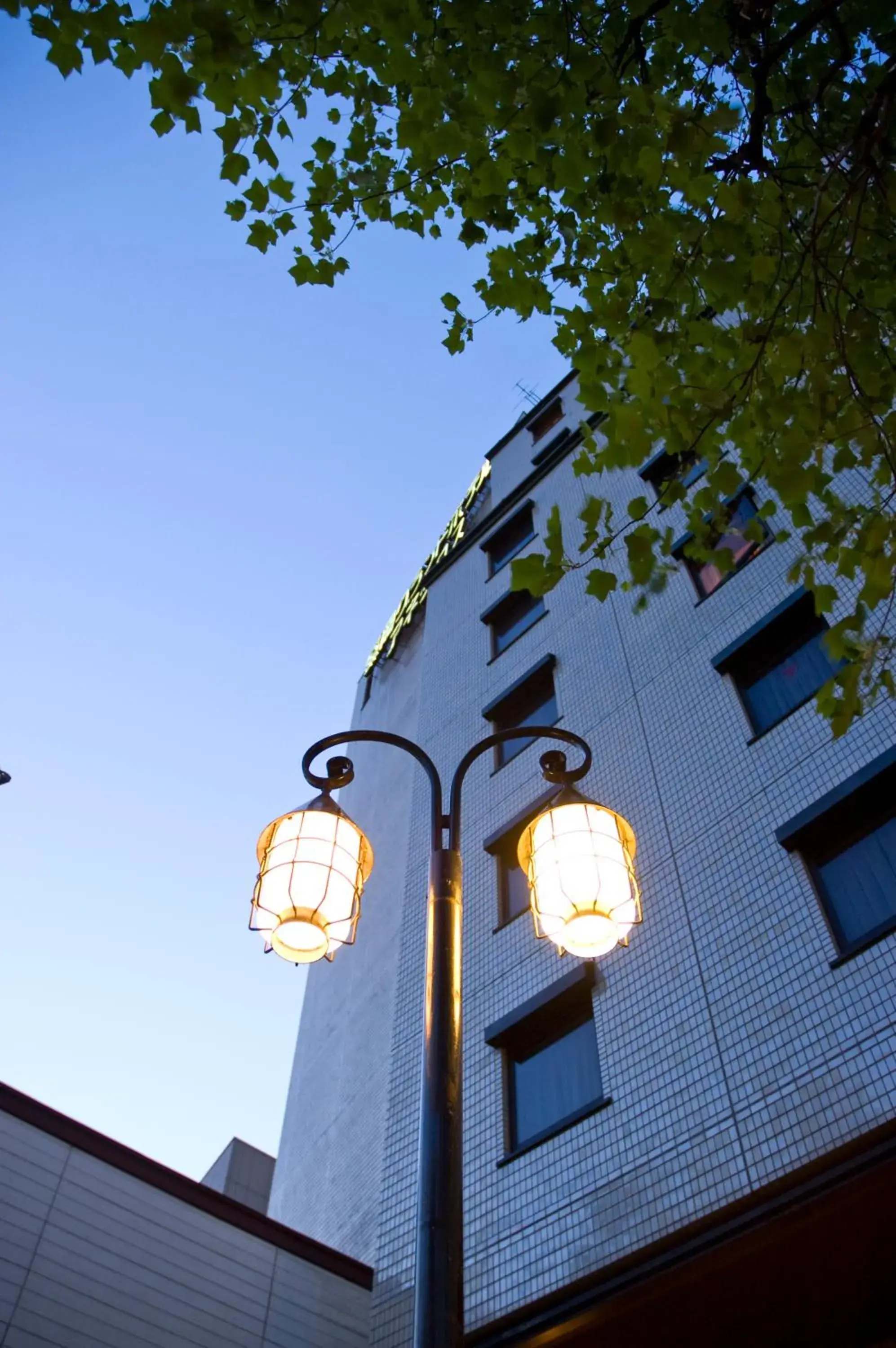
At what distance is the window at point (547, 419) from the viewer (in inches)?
883

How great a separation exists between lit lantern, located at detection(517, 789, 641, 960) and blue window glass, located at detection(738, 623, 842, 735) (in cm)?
505

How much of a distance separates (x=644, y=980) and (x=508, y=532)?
11556 mm

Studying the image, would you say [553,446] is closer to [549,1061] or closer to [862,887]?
[549,1061]

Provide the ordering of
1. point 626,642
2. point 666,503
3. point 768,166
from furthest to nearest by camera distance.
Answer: point 626,642
point 666,503
point 768,166

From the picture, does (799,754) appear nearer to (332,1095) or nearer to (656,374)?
(656,374)

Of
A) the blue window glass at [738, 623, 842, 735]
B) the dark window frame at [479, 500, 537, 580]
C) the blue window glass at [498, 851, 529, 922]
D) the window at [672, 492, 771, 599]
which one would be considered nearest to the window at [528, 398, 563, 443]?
the dark window frame at [479, 500, 537, 580]

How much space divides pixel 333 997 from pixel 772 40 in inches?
551

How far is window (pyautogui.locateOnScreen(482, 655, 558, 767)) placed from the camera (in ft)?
45.8

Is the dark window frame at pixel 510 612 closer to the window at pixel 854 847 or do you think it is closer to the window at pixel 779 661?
the window at pixel 779 661

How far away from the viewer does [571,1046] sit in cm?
965

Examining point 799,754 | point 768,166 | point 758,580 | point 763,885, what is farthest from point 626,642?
point 768,166

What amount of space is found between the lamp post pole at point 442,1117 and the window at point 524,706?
8833 mm

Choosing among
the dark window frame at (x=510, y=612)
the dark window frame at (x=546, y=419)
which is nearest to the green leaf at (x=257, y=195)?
the dark window frame at (x=510, y=612)

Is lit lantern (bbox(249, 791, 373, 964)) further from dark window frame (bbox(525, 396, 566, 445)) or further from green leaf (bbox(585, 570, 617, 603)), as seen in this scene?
dark window frame (bbox(525, 396, 566, 445))
